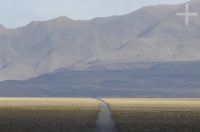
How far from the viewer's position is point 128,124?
63812 millimetres

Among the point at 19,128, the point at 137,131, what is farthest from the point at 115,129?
the point at 19,128

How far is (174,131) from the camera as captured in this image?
55469 mm

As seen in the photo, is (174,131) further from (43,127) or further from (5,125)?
(5,125)

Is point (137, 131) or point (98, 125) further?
point (98, 125)

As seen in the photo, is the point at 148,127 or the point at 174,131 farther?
the point at 148,127

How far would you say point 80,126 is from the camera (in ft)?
200

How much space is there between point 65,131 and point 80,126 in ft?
19.3

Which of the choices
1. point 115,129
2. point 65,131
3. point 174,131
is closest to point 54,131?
point 65,131

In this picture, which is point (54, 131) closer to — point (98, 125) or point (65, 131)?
point (65, 131)

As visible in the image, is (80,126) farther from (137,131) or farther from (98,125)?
(137,131)

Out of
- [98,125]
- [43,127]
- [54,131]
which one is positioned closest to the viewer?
[54,131]

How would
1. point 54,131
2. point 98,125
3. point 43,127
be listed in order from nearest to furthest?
point 54,131, point 43,127, point 98,125

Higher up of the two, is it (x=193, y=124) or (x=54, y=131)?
(x=54, y=131)

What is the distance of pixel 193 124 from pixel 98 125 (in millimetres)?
8181
